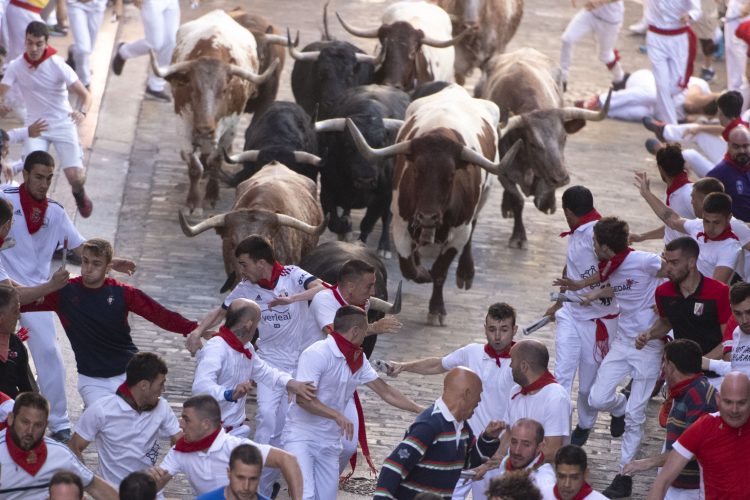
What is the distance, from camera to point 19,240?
36.6 ft

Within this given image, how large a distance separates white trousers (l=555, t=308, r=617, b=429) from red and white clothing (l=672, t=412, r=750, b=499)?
8.78 feet

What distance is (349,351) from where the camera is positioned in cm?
961

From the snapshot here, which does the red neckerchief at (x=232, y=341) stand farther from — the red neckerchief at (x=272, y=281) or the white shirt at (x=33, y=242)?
the white shirt at (x=33, y=242)

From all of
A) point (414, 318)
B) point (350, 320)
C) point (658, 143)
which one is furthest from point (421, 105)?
point (350, 320)

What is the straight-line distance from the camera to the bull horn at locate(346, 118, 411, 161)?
48.0 ft

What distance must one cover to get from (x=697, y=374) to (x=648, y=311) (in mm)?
1753

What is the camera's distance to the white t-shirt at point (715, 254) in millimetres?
11430

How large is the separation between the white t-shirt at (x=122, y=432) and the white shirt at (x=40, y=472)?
54 cm

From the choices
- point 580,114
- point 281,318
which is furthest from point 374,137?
point 281,318

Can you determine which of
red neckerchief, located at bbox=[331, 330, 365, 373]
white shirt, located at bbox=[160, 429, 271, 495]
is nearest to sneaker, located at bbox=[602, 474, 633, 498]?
red neckerchief, located at bbox=[331, 330, 365, 373]

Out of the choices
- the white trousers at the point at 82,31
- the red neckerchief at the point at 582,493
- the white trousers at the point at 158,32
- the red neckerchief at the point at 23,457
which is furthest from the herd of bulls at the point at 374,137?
the red neckerchief at the point at 582,493

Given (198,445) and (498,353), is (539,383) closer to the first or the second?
(498,353)

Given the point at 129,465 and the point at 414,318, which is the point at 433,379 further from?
the point at 129,465

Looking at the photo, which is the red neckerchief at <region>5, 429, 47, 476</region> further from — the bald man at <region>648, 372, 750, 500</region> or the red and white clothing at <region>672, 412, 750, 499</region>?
the red and white clothing at <region>672, 412, 750, 499</region>
